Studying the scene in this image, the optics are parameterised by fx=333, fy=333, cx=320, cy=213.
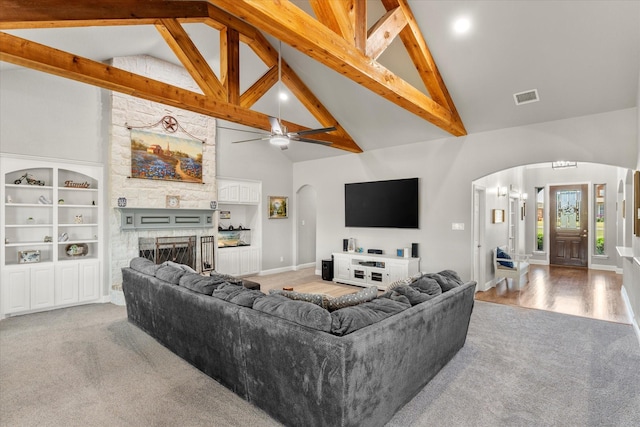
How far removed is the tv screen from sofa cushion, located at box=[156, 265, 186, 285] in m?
4.37

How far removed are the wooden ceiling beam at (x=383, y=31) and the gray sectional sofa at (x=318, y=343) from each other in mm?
2448

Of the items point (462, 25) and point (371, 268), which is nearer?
point (462, 25)

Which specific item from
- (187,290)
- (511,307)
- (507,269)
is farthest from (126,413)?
(507,269)

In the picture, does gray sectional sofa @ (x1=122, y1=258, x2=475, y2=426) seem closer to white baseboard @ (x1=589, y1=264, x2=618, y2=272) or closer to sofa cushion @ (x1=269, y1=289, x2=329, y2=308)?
sofa cushion @ (x1=269, y1=289, x2=329, y2=308)

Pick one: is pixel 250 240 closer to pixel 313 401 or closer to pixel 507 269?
pixel 507 269

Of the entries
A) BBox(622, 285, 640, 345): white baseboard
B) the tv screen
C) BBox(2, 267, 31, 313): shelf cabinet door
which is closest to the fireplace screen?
BBox(2, 267, 31, 313): shelf cabinet door

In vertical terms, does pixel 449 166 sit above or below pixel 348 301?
above

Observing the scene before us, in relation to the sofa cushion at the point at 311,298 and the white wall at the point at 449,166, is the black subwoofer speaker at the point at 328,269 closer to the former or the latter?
the white wall at the point at 449,166

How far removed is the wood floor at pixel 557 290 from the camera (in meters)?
4.85

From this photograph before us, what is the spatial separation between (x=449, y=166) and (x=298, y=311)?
4.84 meters

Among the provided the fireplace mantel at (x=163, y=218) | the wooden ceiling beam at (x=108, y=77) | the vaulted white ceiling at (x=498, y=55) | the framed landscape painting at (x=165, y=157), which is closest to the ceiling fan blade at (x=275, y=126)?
the wooden ceiling beam at (x=108, y=77)

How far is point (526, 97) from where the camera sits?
→ 15.5 feet

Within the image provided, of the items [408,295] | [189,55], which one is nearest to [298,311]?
[408,295]

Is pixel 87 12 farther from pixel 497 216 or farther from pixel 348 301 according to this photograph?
pixel 497 216
